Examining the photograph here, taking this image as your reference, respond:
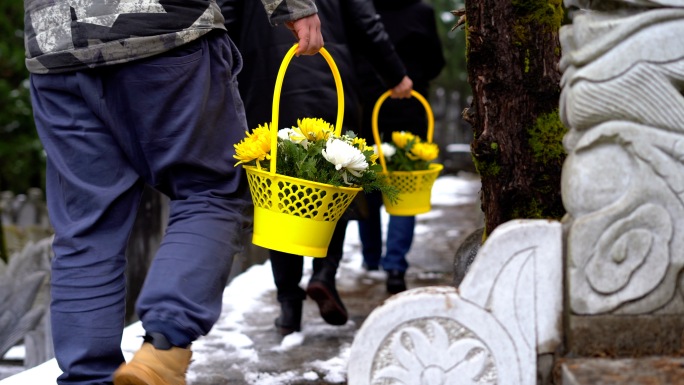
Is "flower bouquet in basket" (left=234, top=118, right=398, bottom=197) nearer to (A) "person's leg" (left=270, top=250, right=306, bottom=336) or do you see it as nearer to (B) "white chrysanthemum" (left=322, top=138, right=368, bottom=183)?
(B) "white chrysanthemum" (left=322, top=138, right=368, bottom=183)

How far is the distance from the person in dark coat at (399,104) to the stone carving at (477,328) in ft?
9.61

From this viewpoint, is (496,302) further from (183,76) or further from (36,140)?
(36,140)

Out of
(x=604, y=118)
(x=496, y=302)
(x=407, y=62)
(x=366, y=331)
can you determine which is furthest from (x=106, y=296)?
(x=407, y=62)

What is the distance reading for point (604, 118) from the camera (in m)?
2.07

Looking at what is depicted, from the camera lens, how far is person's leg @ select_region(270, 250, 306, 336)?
396cm

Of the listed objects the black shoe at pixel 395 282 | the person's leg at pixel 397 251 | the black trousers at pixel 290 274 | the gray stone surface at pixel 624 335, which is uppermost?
the gray stone surface at pixel 624 335

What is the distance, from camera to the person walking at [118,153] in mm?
2561

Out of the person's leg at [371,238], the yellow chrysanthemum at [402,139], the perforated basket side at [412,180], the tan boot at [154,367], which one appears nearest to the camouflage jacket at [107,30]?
the tan boot at [154,367]

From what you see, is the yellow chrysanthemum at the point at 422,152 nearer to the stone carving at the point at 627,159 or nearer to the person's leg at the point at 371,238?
the person's leg at the point at 371,238

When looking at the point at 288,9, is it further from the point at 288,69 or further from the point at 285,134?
the point at 288,69

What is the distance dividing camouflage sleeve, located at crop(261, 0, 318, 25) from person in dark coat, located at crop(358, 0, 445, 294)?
2.36m

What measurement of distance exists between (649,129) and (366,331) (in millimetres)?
742

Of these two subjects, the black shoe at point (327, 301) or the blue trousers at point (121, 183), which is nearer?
the blue trousers at point (121, 183)

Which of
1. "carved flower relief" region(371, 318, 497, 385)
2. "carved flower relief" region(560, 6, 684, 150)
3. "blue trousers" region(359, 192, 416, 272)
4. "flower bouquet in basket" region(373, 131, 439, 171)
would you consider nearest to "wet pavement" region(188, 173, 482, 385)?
"blue trousers" region(359, 192, 416, 272)
